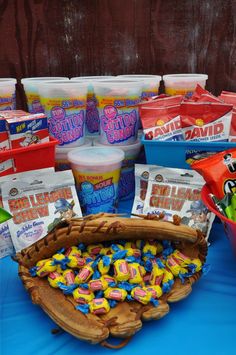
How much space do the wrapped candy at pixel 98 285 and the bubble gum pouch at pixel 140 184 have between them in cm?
38

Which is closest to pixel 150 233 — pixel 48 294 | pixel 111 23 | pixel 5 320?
pixel 48 294

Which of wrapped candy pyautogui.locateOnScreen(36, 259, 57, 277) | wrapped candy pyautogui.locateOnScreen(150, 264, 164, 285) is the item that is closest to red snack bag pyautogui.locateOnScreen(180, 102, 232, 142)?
wrapped candy pyautogui.locateOnScreen(150, 264, 164, 285)

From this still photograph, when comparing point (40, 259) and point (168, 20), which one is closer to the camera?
point (40, 259)

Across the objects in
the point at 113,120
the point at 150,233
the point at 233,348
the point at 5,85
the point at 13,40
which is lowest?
the point at 233,348

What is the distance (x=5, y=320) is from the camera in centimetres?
75

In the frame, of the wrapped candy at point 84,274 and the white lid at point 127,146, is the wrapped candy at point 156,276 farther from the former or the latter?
the white lid at point 127,146

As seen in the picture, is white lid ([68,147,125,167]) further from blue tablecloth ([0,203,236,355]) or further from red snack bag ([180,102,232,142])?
blue tablecloth ([0,203,236,355])

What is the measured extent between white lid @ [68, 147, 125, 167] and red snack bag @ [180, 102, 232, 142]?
0.76 ft

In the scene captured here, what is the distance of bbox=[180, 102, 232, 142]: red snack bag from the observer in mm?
1083

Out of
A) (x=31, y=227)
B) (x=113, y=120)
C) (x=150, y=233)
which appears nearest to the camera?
(x=150, y=233)

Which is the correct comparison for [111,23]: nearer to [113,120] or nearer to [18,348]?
[113,120]

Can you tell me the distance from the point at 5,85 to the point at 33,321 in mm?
801

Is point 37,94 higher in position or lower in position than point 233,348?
higher

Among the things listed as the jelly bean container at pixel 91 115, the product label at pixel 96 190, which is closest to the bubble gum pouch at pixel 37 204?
the product label at pixel 96 190
